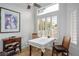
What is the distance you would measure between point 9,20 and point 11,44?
38 cm

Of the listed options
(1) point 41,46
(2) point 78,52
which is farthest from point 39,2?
(2) point 78,52

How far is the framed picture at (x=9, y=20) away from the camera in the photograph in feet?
4.65

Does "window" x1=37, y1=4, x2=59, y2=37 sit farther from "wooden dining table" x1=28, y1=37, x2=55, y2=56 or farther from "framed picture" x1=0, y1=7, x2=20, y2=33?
"framed picture" x1=0, y1=7, x2=20, y2=33

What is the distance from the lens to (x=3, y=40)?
1.43 meters

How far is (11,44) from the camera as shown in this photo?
4.92ft

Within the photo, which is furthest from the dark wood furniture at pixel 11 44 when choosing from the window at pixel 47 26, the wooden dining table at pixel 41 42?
the window at pixel 47 26

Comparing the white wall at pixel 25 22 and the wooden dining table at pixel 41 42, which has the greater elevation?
the white wall at pixel 25 22

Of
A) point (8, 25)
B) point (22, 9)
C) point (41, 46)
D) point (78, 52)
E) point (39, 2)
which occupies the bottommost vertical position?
point (78, 52)

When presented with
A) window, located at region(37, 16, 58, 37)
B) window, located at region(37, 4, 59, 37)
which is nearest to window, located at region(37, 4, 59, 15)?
window, located at region(37, 4, 59, 37)

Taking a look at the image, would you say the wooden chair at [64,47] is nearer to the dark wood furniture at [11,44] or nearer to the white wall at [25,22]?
the white wall at [25,22]

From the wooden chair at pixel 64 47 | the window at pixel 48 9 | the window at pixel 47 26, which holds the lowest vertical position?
the wooden chair at pixel 64 47

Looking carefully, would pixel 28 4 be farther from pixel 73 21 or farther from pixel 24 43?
pixel 73 21

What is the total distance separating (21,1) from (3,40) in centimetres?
67

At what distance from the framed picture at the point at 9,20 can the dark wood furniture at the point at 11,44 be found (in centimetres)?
14
